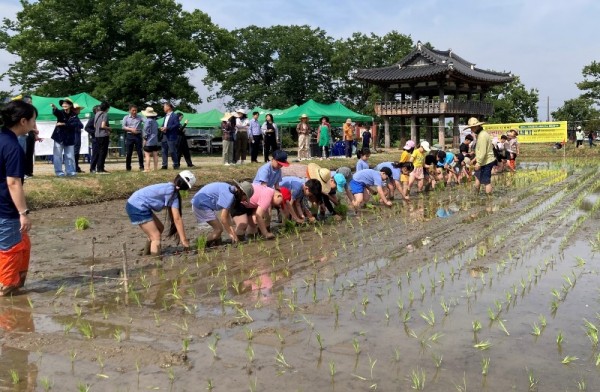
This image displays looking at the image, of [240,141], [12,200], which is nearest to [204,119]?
[240,141]

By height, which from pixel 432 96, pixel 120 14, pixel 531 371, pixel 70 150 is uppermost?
pixel 120 14

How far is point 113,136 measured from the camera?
83.6 ft

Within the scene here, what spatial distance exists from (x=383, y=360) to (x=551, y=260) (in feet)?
10.8

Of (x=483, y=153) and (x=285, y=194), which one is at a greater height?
(x=483, y=153)

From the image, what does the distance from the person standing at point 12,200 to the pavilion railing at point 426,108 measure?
2694 centimetres

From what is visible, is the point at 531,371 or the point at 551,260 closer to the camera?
the point at 531,371

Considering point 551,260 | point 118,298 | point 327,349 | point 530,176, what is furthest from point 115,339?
point 530,176

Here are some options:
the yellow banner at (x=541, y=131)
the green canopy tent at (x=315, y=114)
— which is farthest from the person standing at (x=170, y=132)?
the yellow banner at (x=541, y=131)

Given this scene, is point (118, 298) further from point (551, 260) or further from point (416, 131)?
point (416, 131)

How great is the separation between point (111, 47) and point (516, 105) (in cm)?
2663

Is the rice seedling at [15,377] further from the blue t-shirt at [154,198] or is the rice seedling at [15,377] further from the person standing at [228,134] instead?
the person standing at [228,134]

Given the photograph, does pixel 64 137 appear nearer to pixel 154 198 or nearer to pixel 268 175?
pixel 268 175

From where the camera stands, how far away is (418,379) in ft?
10.0

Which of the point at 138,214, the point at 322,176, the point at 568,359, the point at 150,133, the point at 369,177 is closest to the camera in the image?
the point at 568,359
